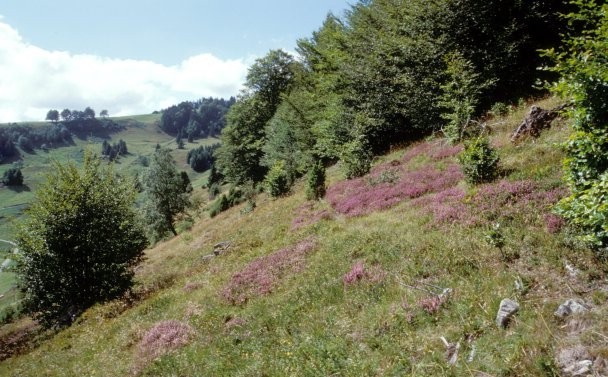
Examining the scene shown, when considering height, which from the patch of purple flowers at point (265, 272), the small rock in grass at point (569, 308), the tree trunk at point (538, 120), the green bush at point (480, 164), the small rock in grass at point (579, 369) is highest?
the tree trunk at point (538, 120)

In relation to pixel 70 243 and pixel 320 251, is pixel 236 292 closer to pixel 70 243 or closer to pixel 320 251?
pixel 320 251

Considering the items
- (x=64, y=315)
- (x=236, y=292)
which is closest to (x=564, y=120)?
(x=236, y=292)

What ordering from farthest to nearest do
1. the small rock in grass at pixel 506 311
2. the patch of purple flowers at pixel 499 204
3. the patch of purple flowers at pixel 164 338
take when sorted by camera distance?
the patch of purple flowers at pixel 164 338, the patch of purple flowers at pixel 499 204, the small rock in grass at pixel 506 311

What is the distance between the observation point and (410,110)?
29297mm

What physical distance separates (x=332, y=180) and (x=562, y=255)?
22151 mm

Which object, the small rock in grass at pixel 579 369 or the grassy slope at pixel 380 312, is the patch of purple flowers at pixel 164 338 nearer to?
the grassy slope at pixel 380 312

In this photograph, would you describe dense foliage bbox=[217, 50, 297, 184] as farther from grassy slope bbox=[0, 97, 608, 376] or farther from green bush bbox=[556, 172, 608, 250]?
green bush bbox=[556, 172, 608, 250]

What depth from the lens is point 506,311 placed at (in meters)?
7.34

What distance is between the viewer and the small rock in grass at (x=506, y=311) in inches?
285

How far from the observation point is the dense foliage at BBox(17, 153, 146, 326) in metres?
22.2

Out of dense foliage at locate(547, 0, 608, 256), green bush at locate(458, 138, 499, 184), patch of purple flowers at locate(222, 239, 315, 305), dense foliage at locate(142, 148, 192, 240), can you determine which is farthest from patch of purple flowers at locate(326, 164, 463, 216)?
dense foliage at locate(142, 148, 192, 240)

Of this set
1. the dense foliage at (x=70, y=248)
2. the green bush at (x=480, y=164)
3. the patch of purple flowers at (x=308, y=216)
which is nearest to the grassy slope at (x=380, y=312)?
the green bush at (x=480, y=164)

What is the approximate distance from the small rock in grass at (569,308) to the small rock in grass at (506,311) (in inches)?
27.8

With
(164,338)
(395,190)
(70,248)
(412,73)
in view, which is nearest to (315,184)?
(395,190)
